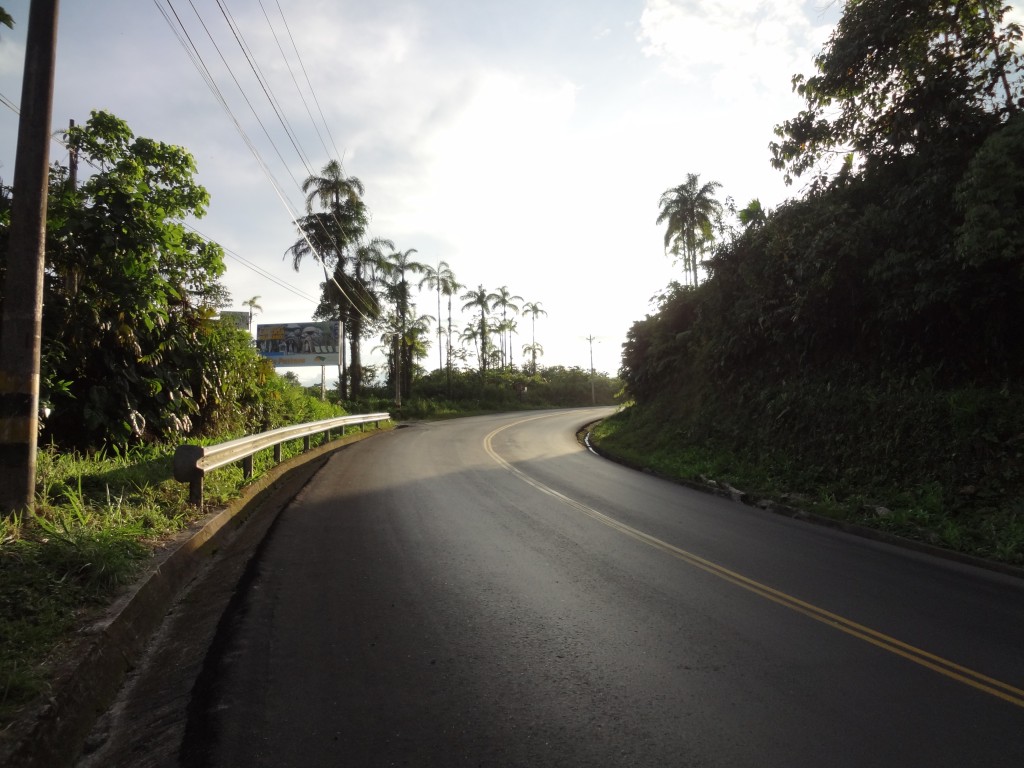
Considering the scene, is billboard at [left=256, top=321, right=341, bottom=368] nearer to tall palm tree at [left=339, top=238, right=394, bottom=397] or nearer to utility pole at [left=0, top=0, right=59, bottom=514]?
tall palm tree at [left=339, top=238, right=394, bottom=397]

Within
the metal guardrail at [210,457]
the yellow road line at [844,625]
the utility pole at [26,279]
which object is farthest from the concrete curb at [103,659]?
the yellow road line at [844,625]

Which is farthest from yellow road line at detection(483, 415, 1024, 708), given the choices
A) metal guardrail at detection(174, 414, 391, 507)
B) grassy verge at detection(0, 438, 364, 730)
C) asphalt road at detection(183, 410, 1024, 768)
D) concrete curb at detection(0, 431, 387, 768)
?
grassy verge at detection(0, 438, 364, 730)

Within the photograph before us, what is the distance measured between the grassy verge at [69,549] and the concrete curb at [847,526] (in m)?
8.62

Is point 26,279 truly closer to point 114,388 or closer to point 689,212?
point 114,388

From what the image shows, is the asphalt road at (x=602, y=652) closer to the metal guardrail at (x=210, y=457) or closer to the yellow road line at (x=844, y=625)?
the yellow road line at (x=844, y=625)

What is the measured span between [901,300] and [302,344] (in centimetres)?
3843

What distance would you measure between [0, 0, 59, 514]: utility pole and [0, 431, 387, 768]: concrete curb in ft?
4.93

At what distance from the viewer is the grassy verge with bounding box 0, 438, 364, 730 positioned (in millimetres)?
3984

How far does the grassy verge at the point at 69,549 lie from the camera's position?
3984 mm

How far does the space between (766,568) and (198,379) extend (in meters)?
11.5

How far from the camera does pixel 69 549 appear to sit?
5406 mm

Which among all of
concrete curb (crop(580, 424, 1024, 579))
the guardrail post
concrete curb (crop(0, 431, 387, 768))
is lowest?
concrete curb (crop(580, 424, 1024, 579))

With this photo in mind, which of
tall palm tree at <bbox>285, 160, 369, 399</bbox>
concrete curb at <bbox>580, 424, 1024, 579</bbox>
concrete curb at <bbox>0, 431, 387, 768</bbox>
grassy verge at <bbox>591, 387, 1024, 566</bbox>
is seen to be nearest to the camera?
concrete curb at <bbox>0, 431, 387, 768</bbox>

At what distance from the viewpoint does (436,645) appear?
15.5 feet
